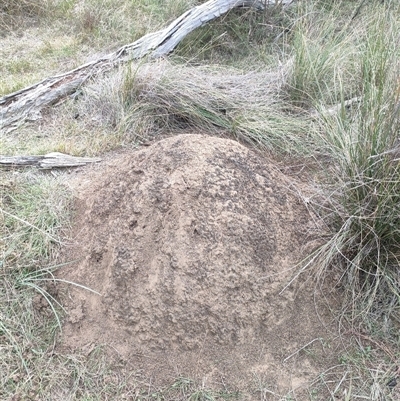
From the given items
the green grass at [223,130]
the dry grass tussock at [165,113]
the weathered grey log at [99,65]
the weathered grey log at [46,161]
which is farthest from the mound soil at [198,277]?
the weathered grey log at [99,65]

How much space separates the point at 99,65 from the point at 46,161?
4.75ft

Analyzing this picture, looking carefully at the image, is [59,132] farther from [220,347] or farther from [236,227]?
[220,347]

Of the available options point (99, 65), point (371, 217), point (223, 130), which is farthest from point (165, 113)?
point (371, 217)

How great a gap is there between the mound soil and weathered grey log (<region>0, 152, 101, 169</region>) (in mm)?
642

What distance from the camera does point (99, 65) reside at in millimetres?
4062

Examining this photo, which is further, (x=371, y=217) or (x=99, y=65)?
(x=99, y=65)

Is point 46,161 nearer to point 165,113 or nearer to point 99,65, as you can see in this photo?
point 165,113

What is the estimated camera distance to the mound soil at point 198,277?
81.1 inches

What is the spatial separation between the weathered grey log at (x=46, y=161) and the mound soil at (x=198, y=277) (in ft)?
2.11

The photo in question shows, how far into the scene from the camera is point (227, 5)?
476 centimetres

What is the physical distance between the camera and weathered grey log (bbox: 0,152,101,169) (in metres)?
2.85

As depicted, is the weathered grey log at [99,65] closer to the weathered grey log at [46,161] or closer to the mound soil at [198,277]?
the weathered grey log at [46,161]

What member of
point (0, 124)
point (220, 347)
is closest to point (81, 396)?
point (220, 347)

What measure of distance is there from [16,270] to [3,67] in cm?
284
